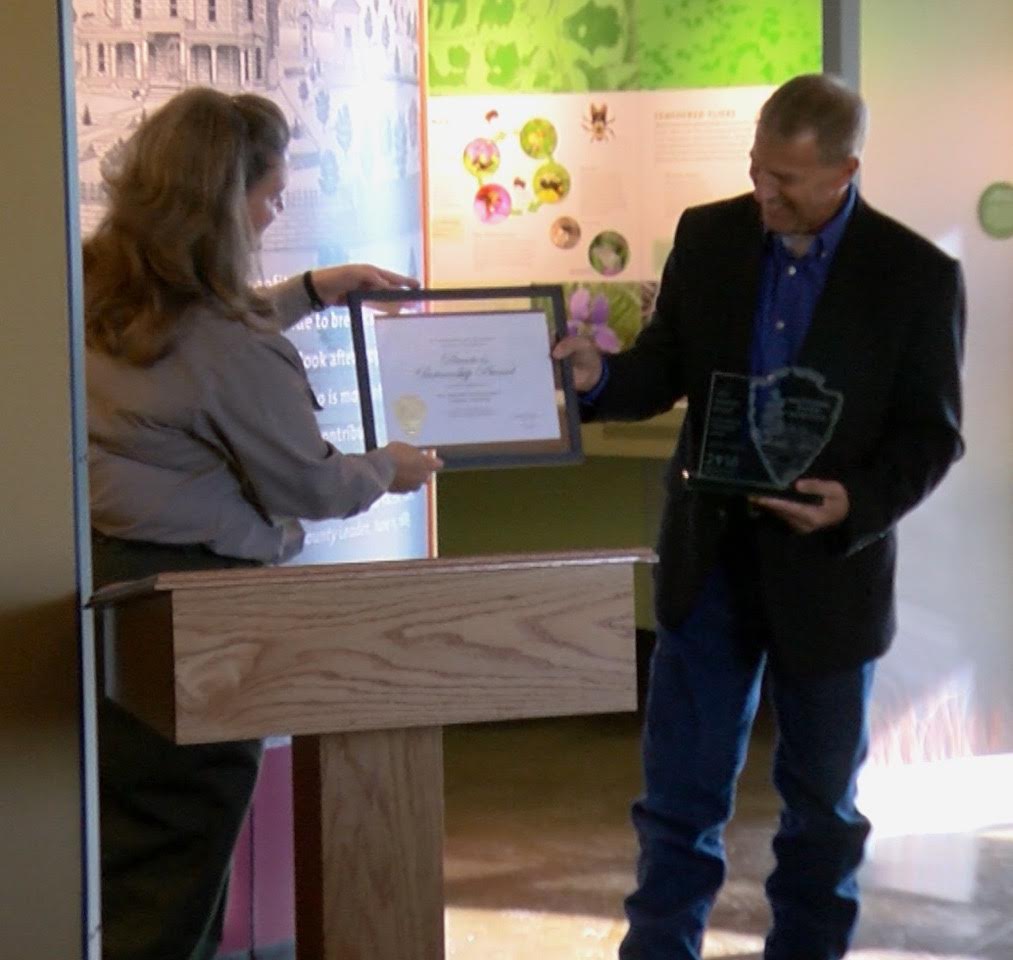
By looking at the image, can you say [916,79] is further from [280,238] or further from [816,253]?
[280,238]

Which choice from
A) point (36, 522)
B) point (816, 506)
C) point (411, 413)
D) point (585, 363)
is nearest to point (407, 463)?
point (411, 413)

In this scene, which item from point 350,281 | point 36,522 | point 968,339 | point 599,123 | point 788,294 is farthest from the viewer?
point 599,123

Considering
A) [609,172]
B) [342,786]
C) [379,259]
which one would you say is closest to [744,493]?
[379,259]

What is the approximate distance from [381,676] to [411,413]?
0.97 m

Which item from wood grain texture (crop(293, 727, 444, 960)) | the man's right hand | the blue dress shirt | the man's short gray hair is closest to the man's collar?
the blue dress shirt

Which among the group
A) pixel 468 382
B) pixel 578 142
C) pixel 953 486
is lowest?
pixel 953 486

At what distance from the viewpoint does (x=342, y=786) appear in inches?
76.0

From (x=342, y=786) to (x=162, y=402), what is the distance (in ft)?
3.08

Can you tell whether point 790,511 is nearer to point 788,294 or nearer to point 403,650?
point 788,294

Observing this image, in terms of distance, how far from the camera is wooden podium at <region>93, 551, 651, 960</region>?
1.84 meters

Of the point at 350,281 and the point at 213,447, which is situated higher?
→ the point at 350,281

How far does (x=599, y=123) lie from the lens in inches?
215

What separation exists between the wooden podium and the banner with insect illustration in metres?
3.53

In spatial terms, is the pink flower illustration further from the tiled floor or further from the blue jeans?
the blue jeans
